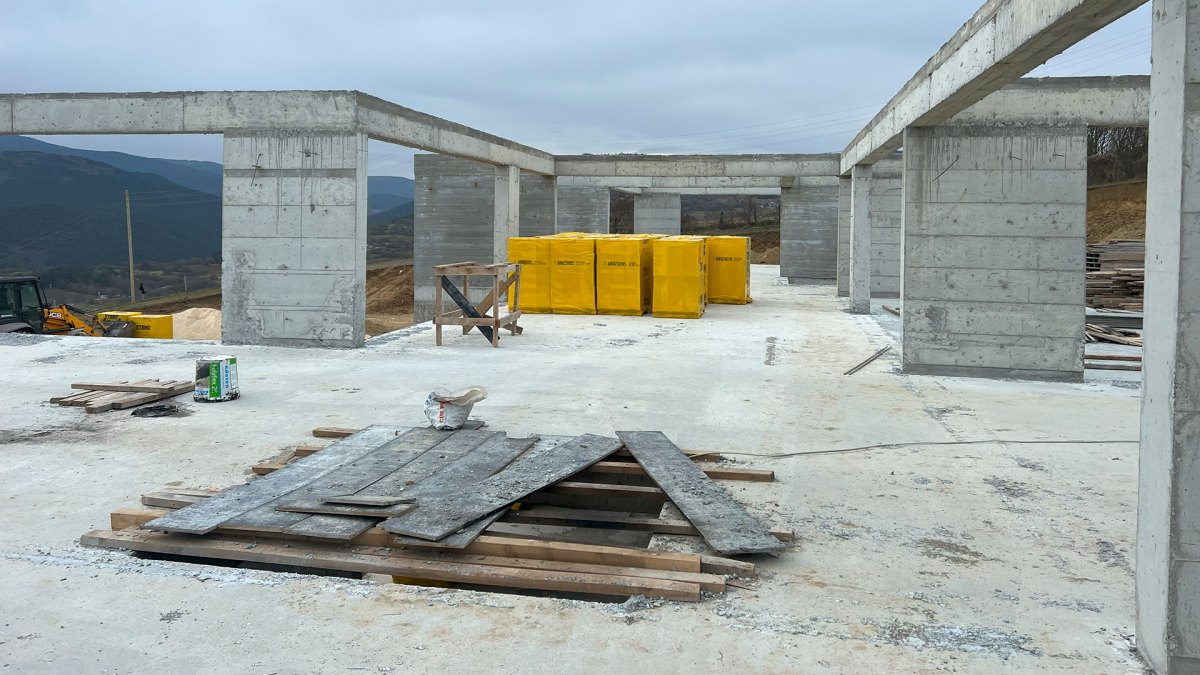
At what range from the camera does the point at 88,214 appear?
59.8 metres

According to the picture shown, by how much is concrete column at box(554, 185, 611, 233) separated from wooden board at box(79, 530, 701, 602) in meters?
25.5


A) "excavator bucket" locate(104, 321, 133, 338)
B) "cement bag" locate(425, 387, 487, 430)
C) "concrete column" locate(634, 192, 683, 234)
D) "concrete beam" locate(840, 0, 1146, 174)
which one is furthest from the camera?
"concrete column" locate(634, 192, 683, 234)

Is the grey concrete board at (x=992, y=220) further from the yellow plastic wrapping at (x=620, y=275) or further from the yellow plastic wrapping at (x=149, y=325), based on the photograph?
the yellow plastic wrapping at (x=149, y=325)

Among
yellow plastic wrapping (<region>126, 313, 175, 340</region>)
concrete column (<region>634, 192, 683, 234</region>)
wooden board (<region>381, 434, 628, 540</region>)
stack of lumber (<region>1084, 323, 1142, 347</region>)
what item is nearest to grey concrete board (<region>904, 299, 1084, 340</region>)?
stack of lumber (<region>1084, 323, 1142, 347</region>)

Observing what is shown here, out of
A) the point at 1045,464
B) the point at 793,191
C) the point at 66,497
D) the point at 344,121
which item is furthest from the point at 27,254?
the point at 1045,464

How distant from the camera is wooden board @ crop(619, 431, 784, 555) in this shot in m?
5.49

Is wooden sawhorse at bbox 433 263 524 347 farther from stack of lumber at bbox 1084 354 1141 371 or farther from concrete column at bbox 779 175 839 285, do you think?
concrete column at bbox 779 175 839 285

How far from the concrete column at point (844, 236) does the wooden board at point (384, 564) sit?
22.0 meters

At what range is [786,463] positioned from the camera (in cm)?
781

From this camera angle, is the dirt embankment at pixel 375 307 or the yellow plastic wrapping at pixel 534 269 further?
the dirt embankment at pixel 375 307

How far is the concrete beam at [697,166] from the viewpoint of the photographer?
2619 centimetres

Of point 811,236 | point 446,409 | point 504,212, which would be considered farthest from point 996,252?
point 811,236

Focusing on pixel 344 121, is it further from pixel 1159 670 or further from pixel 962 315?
pixel 1159 670

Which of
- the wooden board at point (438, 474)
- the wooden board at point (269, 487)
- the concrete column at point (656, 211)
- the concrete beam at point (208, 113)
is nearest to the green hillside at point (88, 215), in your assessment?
the concrete column at point (656, 211)
